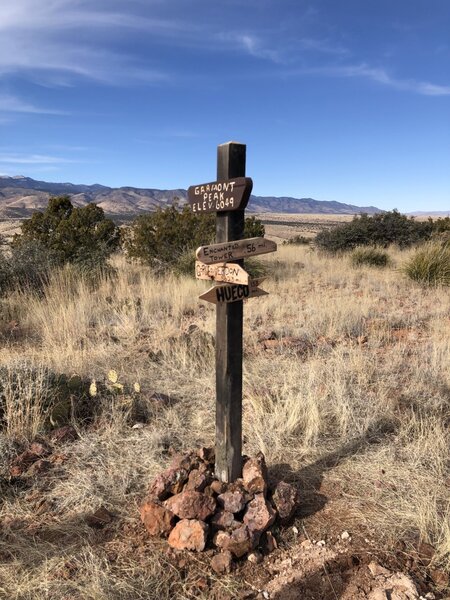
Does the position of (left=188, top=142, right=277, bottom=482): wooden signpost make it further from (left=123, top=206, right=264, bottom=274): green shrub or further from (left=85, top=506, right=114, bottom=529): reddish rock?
(left=123, top=206, right=264, bottom=274): green shrub

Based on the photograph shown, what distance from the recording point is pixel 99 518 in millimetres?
2855

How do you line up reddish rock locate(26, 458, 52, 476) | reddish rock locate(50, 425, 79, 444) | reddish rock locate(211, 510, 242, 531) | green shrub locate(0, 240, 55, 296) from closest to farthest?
reddish rock locate(211, 510, 242, 531)
reddish rock locate(26, 458, 52, 476)
reddish rock locate(50, 425, 79, 444)
green shrub locate(0, 240, 55, 296)

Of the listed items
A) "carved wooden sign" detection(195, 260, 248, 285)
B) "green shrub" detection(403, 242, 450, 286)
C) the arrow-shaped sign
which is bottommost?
"green shrub" detection(403, 242, 450, 286)

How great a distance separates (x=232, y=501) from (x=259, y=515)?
0.18 meters

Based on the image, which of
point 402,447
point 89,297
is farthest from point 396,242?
point 402,447

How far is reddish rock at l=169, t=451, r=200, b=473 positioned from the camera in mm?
2977

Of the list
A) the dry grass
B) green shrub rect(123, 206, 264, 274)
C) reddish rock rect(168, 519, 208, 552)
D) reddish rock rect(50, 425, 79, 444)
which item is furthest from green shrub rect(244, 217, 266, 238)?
reddish rock rect(168, 519, 208, 552)

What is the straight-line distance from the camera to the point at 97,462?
3455 millimetres

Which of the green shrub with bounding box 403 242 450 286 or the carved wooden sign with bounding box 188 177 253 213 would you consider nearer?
the carved wooden sign with bounding box 188 177 253 213

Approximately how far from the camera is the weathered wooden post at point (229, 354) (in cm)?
272

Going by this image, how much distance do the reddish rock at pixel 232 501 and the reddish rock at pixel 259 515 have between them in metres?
0.05

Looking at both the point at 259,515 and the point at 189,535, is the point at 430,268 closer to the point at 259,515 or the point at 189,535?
the point at 259,515

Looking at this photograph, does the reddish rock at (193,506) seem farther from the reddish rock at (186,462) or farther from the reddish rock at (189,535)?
the reddish rock at (186,462)

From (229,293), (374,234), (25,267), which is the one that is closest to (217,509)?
(229,293)
